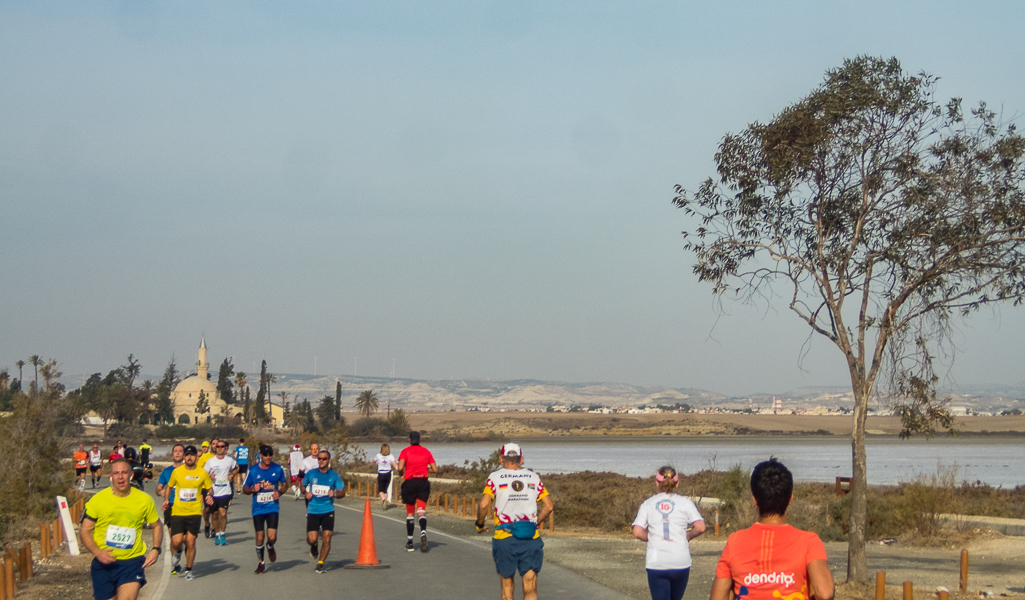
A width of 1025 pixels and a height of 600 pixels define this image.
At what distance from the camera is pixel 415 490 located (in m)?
16.4

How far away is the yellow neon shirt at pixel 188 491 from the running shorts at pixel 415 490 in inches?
156

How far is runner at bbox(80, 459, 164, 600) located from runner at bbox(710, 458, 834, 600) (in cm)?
601

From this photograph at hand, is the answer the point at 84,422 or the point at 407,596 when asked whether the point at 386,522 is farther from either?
Result: the point at 84,422

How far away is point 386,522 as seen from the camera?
22.9 m

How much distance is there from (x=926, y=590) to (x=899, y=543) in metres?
9.49

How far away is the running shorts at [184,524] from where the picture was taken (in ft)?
43.3

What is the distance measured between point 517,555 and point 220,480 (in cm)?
967

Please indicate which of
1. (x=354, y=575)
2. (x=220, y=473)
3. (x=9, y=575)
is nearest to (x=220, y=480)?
(x=220, y=473)

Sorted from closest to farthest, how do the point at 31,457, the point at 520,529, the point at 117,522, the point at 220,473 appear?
1. the point at 117,522
2. the point at 520,529
3. the point at 220,473
4. the point at 31,457

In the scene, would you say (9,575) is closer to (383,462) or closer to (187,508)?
(187,508)

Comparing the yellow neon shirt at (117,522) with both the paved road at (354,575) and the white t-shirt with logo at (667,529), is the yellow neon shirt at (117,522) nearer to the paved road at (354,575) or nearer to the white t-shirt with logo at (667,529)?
the paved road at (354,575)

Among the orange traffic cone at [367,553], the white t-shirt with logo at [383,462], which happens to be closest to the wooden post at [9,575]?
the orange traffic cone at [367,553]

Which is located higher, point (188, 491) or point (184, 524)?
point (188, 491)

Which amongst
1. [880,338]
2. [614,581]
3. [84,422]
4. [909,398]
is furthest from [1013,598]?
[84,422]
